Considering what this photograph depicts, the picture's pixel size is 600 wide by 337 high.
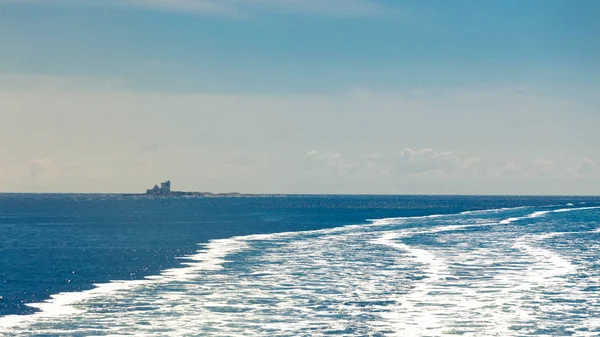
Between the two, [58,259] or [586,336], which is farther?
[58,259]

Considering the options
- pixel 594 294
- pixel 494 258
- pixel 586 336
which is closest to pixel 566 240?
pixel 494 258

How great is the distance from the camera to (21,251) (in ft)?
263

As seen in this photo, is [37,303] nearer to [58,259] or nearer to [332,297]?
[332,297]

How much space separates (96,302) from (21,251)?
1544 inches

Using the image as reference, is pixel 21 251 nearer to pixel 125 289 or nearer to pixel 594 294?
pixel 125 289

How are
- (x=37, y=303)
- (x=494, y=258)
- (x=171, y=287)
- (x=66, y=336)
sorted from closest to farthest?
(x=66, y=336)
(x=37, y=303)
(x=171, y=287)
(x=494, y=258)

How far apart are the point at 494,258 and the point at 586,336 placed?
3499cm

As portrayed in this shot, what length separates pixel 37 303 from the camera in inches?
1724

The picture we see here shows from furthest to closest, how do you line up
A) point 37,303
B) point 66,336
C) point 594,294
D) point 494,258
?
1. point 494,258
2. point 594,294
3. point 37,303
4. point 66,336

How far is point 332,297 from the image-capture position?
46125mm

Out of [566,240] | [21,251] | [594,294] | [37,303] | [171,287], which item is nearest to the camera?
[37,303]

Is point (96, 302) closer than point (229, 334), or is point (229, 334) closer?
point (229, 334)

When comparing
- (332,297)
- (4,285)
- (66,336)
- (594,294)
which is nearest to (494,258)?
(594,294)

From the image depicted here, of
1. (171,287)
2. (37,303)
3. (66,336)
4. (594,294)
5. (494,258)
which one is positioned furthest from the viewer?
(494,258)
